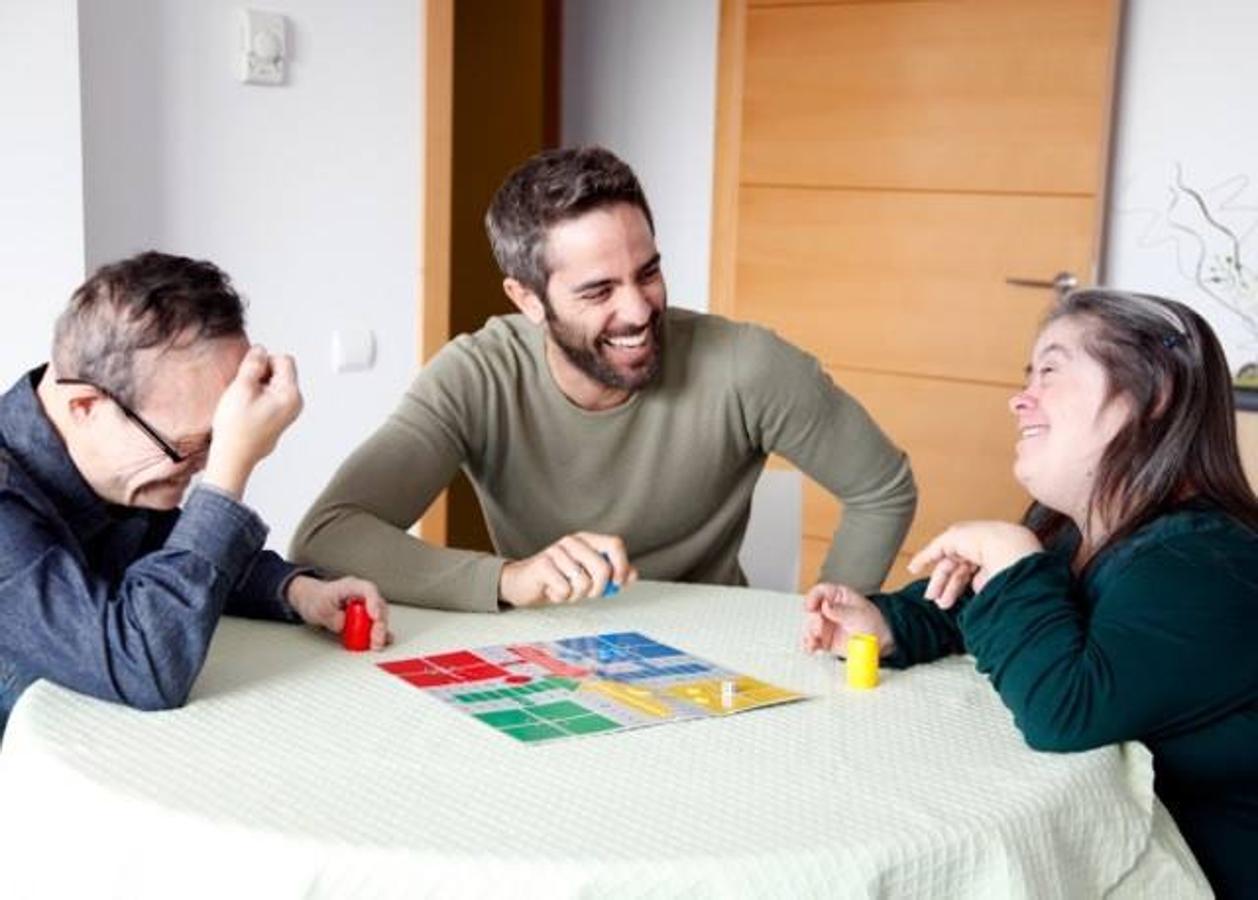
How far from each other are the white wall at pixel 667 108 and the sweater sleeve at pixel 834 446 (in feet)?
7.71

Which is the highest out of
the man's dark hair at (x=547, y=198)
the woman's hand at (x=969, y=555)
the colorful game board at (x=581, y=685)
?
the man's dark hair at (x=547, y=198)

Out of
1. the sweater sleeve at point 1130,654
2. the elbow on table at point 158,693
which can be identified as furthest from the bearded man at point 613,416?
the sweater sleeve at point 1130,654

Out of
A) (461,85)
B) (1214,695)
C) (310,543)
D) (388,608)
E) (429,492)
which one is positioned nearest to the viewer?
(1214,695)

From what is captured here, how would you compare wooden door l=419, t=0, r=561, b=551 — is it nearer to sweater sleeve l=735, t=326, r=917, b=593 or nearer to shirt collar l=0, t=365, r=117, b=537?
sweater sleeve l=735, t=326, r=917, b=593

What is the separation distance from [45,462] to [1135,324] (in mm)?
1092

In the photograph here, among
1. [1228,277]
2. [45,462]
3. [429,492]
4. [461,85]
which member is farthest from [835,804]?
[461,85]

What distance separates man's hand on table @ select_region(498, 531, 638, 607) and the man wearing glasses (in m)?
0.20

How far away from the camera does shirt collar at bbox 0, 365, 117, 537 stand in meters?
1.57

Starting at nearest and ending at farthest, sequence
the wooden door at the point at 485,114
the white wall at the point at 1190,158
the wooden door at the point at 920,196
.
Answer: the white wall at the point at 1190,158, the wooden door at the point at 920,196, the wooden door at the point at 485,114

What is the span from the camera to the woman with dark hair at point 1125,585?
57.0 inches

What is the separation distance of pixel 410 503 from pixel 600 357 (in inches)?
12.7

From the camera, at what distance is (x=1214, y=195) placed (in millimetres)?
3789

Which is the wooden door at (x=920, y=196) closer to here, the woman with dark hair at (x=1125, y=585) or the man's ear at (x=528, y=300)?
the man's ear at (x=528, y=300)

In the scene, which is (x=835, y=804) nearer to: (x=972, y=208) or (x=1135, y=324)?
(x=1135, y=324)
